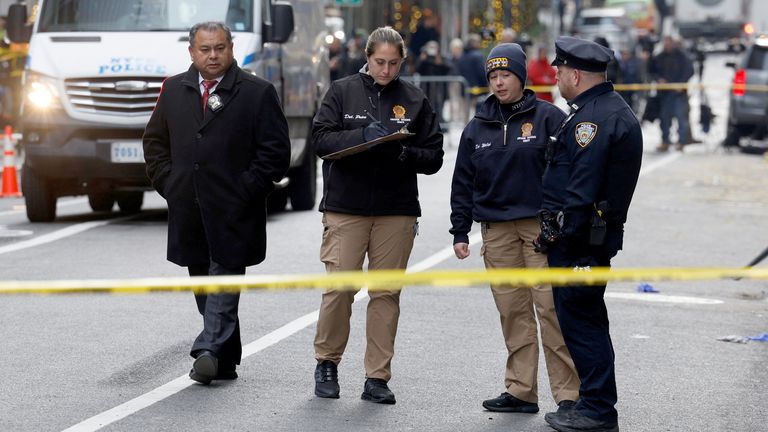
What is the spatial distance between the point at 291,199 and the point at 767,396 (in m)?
8.85

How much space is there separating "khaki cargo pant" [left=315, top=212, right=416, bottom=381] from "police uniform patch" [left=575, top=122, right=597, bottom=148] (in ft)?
4.02

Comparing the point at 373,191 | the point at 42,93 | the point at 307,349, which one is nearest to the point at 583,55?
the point at 373,191

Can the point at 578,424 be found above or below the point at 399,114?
below

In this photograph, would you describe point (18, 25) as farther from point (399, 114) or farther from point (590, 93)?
point (590, 93)

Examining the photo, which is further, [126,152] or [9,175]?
[9,175]

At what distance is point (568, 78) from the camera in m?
6.45

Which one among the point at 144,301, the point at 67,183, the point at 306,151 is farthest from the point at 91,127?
the point at 144,301

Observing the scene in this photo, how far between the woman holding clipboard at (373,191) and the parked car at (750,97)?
19367 mm

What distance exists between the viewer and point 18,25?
1496cm

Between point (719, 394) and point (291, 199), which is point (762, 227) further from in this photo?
point (719, 394)

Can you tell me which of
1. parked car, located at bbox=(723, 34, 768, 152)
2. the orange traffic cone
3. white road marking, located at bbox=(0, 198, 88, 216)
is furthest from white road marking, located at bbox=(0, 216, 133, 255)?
parked car, located at bbox=(723, 34, 768, 152)

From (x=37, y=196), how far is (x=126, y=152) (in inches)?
50.0

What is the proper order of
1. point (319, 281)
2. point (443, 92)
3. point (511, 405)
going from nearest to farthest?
point (319, 281), point (511, 405), point (443, 92)

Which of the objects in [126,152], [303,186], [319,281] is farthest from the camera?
[303,186]
